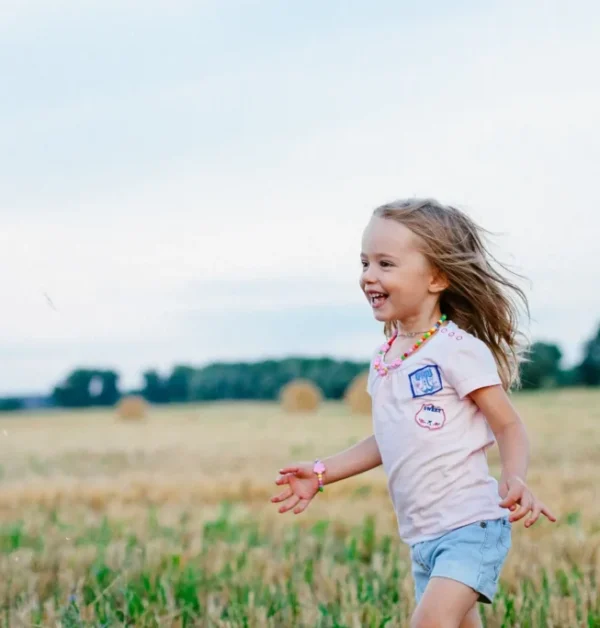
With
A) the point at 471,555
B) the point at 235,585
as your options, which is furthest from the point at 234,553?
the point at 471,555

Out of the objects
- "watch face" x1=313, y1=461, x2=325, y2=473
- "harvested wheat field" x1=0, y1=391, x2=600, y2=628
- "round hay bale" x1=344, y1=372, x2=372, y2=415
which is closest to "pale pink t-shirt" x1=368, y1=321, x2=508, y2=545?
"watch face" x1=313, y1=461, x2=325, y2=473

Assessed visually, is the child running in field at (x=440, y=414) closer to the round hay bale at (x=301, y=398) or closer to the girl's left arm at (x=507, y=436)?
the girl's left arm at (x=507, y=436)

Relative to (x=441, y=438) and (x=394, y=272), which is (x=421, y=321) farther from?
(x=441, y=438)

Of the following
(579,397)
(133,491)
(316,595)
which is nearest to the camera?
(316,595)

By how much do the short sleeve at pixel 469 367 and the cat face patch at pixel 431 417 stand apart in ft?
0.26

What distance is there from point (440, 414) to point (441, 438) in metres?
0.07

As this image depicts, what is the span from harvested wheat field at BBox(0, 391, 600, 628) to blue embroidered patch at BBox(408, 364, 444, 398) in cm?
94

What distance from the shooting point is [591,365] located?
37406 mm

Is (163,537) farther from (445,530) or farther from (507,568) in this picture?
(445,530)

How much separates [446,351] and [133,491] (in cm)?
620

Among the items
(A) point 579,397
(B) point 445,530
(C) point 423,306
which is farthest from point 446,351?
(A) point 579,397

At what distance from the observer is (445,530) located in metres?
3.03

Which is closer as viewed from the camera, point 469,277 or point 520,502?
point 520,502

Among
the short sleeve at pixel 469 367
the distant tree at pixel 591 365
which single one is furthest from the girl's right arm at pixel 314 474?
the distant tree at pixel 591 365
